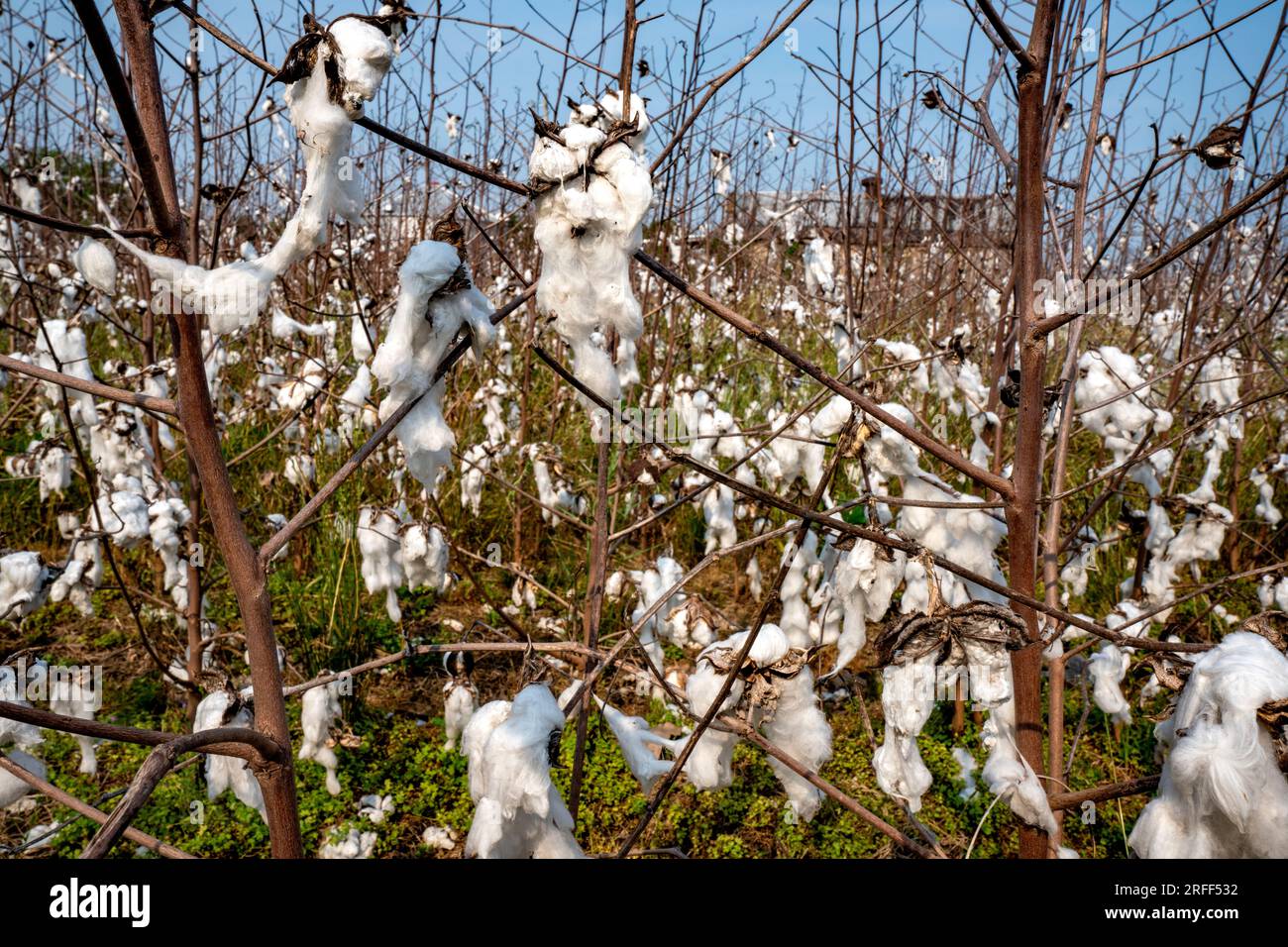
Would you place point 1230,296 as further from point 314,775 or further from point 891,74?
point 314,775

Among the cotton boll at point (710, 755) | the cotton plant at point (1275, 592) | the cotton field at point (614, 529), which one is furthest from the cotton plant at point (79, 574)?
the cotton plant at point (1275, 592)

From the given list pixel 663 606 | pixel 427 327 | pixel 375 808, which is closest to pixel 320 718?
pixel 375 808

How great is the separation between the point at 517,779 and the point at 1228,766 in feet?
2.45

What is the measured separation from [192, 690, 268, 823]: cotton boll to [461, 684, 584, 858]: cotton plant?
510mm

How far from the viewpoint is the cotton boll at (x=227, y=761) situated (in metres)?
1.34

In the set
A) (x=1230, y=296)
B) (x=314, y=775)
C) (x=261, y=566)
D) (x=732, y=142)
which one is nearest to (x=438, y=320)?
(x=261, y=566)

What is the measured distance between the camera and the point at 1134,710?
2.97 metres

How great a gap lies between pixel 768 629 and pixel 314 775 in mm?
2001

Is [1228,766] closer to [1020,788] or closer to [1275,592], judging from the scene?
[1020,788]

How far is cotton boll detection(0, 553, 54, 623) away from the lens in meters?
1.96

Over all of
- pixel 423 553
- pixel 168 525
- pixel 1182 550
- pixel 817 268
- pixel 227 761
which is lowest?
pixel 227 761

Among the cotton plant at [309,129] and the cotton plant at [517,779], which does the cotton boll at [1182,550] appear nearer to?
the cotton plant at [517,779]

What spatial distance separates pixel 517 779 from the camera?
935 millimetres
